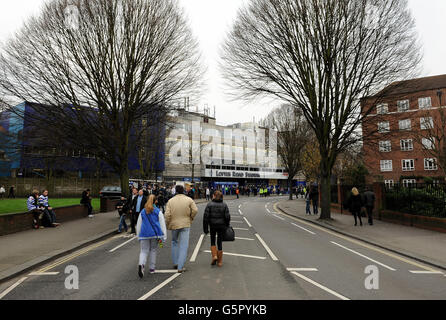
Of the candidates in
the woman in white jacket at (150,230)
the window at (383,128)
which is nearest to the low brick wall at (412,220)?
the window at (383,128)

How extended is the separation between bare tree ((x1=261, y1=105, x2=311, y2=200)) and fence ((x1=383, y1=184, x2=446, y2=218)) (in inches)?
769

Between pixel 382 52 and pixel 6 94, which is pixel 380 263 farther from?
pixel 6 94

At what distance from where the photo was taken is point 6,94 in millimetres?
12641

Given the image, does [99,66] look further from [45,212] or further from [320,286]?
[320,286]

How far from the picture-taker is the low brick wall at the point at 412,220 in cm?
1144

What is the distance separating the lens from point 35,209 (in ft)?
40.6

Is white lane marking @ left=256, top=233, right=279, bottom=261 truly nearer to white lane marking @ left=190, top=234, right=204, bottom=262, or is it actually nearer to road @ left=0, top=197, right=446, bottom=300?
road @ left=0, top=197, right=446, bottom=300

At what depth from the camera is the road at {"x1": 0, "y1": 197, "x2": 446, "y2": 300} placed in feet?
15.3

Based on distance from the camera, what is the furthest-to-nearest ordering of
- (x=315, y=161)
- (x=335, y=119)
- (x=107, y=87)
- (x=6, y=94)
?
(x=315, y=161)
(x=335, y=119)
(x=107, y=87)
(x=6, y=94)

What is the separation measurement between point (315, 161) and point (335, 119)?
1710 cm

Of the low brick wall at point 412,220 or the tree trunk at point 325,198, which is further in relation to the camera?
the tree trunk at point 325,198

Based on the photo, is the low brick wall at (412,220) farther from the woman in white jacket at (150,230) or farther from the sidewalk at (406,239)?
the woman in white jacket at (150,230)

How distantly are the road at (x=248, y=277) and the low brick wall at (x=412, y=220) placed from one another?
16.1 ft
